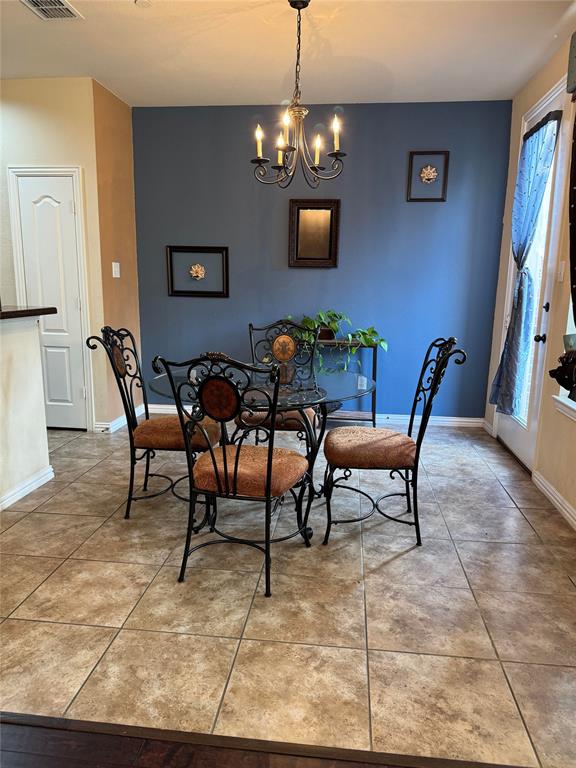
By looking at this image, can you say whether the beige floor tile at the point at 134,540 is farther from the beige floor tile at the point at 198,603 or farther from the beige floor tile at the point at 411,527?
the beige floor tile at the point at 411,527

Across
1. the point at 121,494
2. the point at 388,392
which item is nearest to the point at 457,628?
the point at 121,494

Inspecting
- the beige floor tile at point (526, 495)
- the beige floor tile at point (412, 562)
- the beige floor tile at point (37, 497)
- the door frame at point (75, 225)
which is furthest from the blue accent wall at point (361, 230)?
the beige floor tile at point (412, 562)

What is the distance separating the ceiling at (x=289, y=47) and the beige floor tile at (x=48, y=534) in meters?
2.77

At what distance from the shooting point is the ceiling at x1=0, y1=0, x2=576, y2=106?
106 inches

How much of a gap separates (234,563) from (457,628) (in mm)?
959

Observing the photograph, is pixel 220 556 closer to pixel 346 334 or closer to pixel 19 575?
pixel 19 575

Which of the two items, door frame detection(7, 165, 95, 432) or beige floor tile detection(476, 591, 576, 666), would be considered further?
door frame detection(7, 165, 95, 432)

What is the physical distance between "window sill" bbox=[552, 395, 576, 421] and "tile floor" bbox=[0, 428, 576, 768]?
0.56 meters

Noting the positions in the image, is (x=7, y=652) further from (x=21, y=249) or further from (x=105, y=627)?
(x=21, y=249)

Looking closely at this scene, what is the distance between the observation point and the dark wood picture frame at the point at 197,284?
441 cm

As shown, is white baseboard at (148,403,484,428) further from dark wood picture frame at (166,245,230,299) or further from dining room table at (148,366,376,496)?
dark wood picture frame at (166,245,230,299)

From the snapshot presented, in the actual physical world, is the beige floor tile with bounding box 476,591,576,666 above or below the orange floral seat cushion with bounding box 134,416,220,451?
below

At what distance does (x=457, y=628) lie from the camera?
1.81 meters

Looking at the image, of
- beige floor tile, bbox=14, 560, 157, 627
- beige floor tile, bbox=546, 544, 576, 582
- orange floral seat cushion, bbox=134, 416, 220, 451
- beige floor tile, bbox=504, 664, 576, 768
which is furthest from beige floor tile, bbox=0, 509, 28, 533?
beige floor tile, bbox=546, 544, 576, 582
